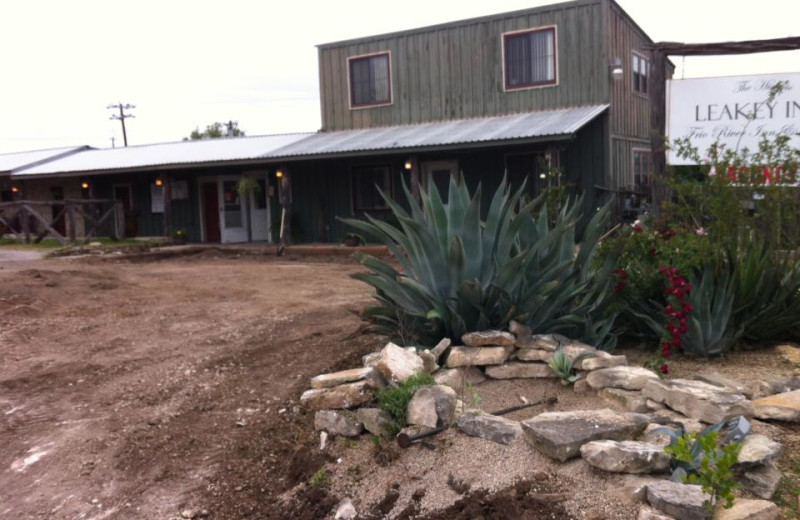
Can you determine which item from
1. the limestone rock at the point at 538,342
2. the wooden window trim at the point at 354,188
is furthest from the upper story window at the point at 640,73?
the limestone rock at the point at 538,342

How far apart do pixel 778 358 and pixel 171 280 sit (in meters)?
10.4

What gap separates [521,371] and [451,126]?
1403 cm

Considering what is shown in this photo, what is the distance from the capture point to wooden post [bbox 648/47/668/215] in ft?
25.5

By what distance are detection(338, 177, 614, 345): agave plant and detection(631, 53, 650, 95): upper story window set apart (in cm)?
1491

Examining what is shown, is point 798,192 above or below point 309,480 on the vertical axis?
above

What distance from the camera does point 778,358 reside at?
18.5ft

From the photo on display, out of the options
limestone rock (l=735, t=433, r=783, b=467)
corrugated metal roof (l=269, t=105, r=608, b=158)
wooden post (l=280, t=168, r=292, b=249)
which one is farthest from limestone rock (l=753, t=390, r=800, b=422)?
wooden post (l=280, t=168, r=292, b=249)

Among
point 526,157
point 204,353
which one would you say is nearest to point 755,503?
point 204,353

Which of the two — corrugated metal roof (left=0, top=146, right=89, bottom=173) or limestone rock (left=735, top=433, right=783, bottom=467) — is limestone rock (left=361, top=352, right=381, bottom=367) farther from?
corrugated metal roof (left=0, top=146, right=89, bottom=173)

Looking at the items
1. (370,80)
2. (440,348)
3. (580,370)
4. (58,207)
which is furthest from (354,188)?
(580,370)

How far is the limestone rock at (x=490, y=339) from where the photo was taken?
5.12 m

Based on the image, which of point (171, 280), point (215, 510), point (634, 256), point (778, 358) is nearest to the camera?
point (215, 510)

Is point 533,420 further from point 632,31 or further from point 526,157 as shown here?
point 632,31

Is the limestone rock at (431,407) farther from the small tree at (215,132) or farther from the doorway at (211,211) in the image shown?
the small tree at (215,132)
